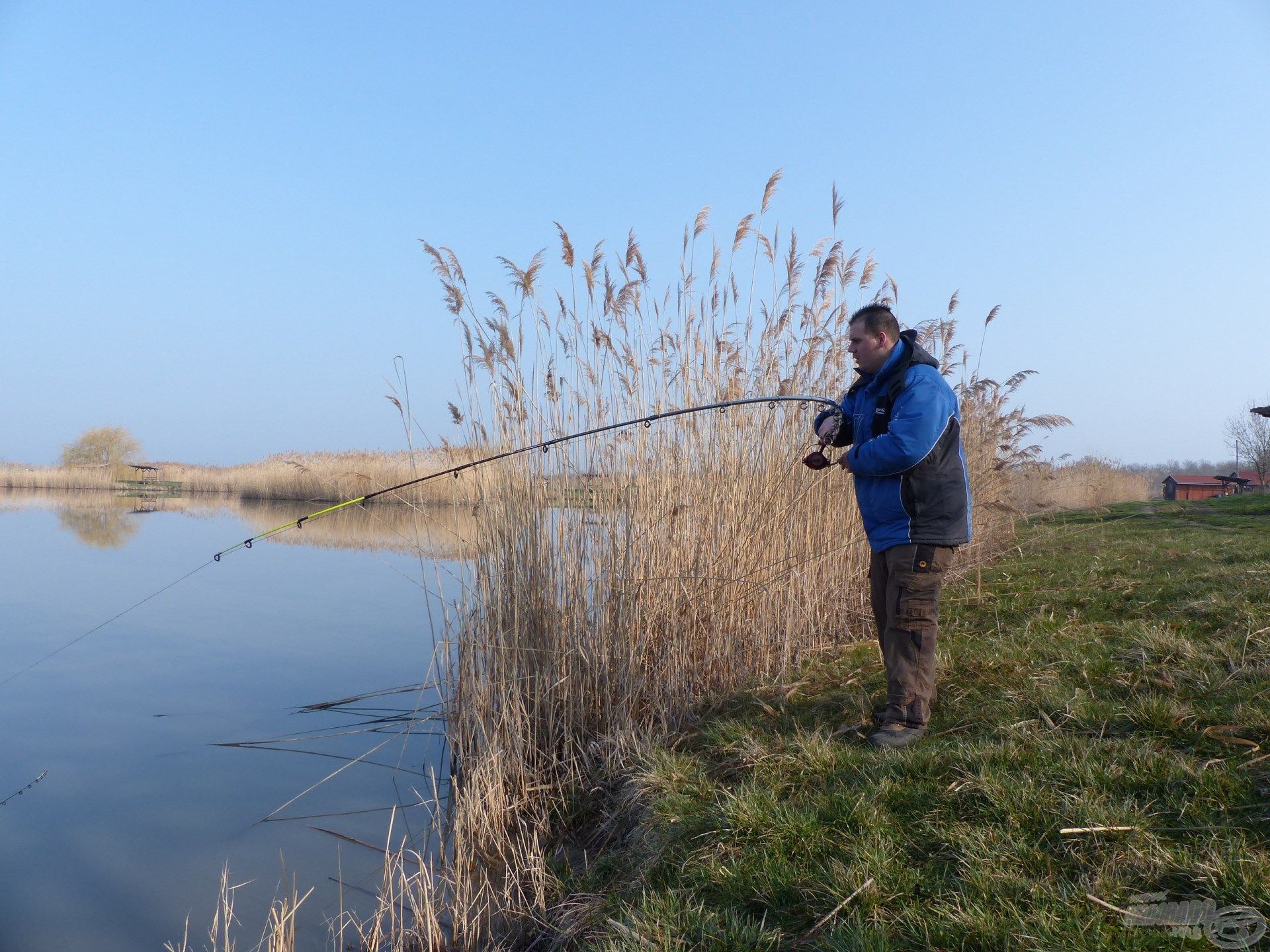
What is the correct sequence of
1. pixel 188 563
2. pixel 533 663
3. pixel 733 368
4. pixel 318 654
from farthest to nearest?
pixel 188 563
pixel 318 654
pixel 733 368
pixel 533 663

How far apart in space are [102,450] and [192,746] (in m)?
41.1

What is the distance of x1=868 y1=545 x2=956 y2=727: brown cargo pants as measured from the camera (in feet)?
11.9

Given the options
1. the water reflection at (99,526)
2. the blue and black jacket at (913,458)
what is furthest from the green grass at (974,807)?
the water reflection at (99,526)

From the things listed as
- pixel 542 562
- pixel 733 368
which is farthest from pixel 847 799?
pixel 733 368

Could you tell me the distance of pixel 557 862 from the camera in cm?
376

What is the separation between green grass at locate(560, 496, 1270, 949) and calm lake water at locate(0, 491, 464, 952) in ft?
5.68

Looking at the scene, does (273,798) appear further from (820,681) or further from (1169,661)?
(1169,661)

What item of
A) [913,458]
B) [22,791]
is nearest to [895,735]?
[913,458]

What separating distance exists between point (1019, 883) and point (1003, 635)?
3154 mm

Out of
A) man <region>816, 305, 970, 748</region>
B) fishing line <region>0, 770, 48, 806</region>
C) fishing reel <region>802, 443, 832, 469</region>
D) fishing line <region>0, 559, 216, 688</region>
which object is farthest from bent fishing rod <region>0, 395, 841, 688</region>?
fishing line <region>0, 559, 216, 688</region>

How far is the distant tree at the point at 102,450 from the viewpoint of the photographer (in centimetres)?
4019

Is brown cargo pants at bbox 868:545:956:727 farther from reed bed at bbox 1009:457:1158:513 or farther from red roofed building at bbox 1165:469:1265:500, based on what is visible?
red roofed building at bbox 1165:469:1265:500

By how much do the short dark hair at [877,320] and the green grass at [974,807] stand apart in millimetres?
1760

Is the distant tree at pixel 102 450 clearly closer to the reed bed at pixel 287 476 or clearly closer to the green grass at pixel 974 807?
the reed bed at pixel 287 476
